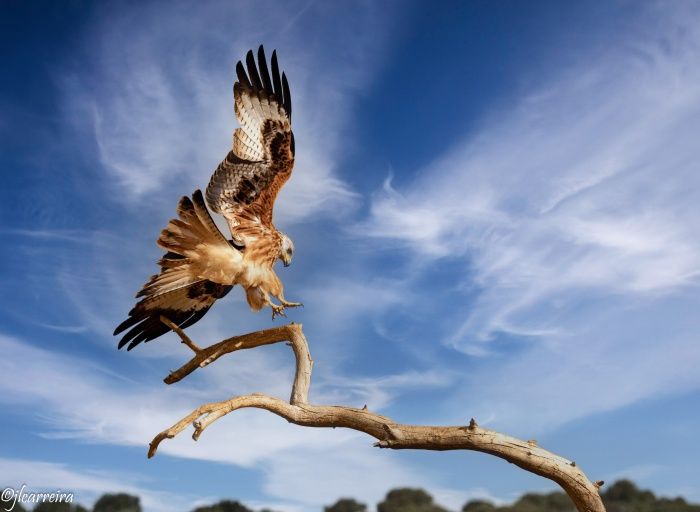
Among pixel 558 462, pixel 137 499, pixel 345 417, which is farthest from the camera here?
pixel 137 499

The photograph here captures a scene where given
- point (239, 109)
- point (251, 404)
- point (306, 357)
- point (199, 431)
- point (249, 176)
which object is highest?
point (239, 109)

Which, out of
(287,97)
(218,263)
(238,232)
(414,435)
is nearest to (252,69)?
(287,97)

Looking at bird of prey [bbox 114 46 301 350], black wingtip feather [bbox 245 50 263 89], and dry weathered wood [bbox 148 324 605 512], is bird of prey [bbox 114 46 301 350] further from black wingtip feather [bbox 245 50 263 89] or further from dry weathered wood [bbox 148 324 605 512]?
dry weathered wood [bbox 148 324 605 512]

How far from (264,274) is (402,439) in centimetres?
219

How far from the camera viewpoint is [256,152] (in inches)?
310

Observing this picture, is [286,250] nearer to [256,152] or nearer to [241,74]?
[256,152]

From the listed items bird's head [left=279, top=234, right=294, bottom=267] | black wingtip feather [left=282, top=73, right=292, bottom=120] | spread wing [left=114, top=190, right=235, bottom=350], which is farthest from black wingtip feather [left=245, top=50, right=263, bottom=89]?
spread wing [left=114, top=190, right=235, bottom=350]

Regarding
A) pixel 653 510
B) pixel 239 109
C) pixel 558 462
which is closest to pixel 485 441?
pixel 558 462

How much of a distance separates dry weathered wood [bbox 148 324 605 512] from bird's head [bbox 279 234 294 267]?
144cm

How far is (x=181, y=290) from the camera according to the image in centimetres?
727

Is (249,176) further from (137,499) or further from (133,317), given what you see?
(137,499)

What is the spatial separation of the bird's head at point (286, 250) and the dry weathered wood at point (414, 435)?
1.44m

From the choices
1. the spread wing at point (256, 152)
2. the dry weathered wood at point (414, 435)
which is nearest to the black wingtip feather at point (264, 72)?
the spread wing at point (256, 152)

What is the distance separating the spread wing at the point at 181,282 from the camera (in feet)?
21.0
